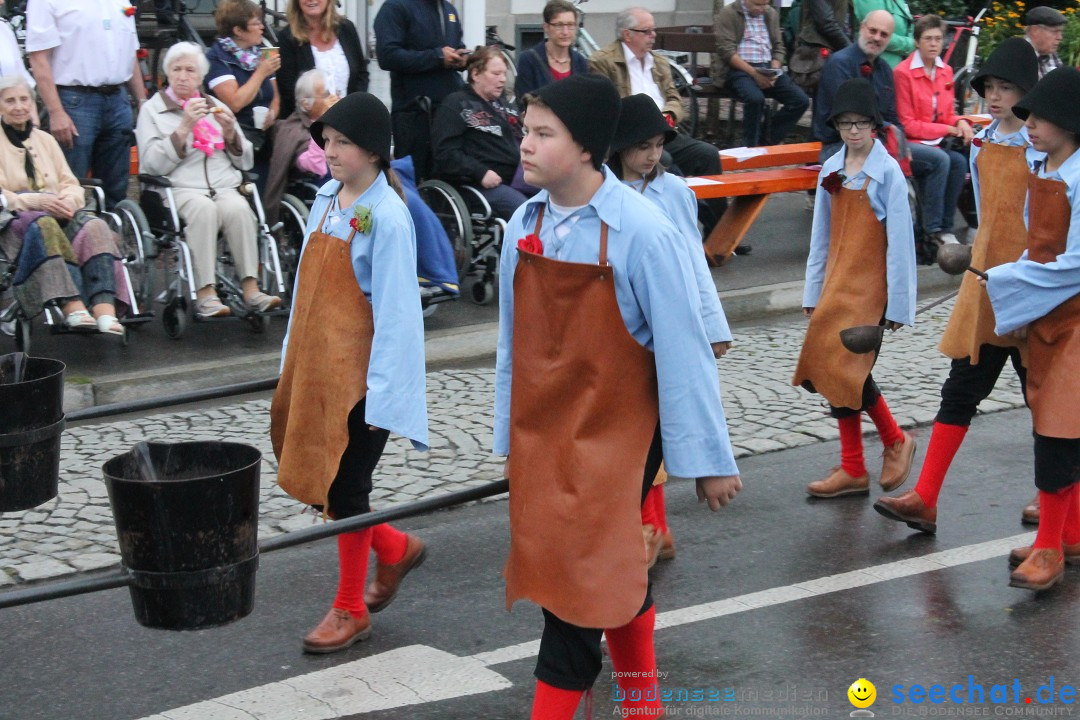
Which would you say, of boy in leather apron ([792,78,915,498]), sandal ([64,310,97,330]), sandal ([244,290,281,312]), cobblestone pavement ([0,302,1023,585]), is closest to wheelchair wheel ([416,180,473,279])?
cobblestone pavement ([0,302,1023,585])

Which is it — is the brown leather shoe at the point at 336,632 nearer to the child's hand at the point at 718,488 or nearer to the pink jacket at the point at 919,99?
the child's hand at the point at 718,488

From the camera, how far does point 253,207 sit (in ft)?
28.8

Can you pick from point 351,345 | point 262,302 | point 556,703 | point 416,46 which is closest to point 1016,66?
point 351,345

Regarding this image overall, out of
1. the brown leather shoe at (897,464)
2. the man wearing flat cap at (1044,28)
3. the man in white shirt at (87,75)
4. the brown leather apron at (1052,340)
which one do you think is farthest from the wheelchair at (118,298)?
the man wearing flat cap at (1044,28)

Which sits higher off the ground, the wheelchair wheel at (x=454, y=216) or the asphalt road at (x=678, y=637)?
the wheelchair wheel at (x=454, y=216)

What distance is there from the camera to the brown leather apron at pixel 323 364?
468cm

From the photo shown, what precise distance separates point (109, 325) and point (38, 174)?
94 centimetres

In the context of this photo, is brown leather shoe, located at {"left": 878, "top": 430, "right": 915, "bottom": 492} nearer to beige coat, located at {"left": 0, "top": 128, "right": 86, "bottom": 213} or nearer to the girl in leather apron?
the girl in leather apron

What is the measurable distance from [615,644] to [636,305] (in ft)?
3.11

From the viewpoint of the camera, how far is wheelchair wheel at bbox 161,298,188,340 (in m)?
8.33

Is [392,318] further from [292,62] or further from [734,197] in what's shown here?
[734,197]

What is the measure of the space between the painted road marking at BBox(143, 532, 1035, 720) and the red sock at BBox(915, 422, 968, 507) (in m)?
1.00

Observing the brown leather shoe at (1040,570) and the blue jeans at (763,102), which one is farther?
the blue jeans at (763,102)

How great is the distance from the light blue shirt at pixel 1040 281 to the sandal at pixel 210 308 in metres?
4.62
